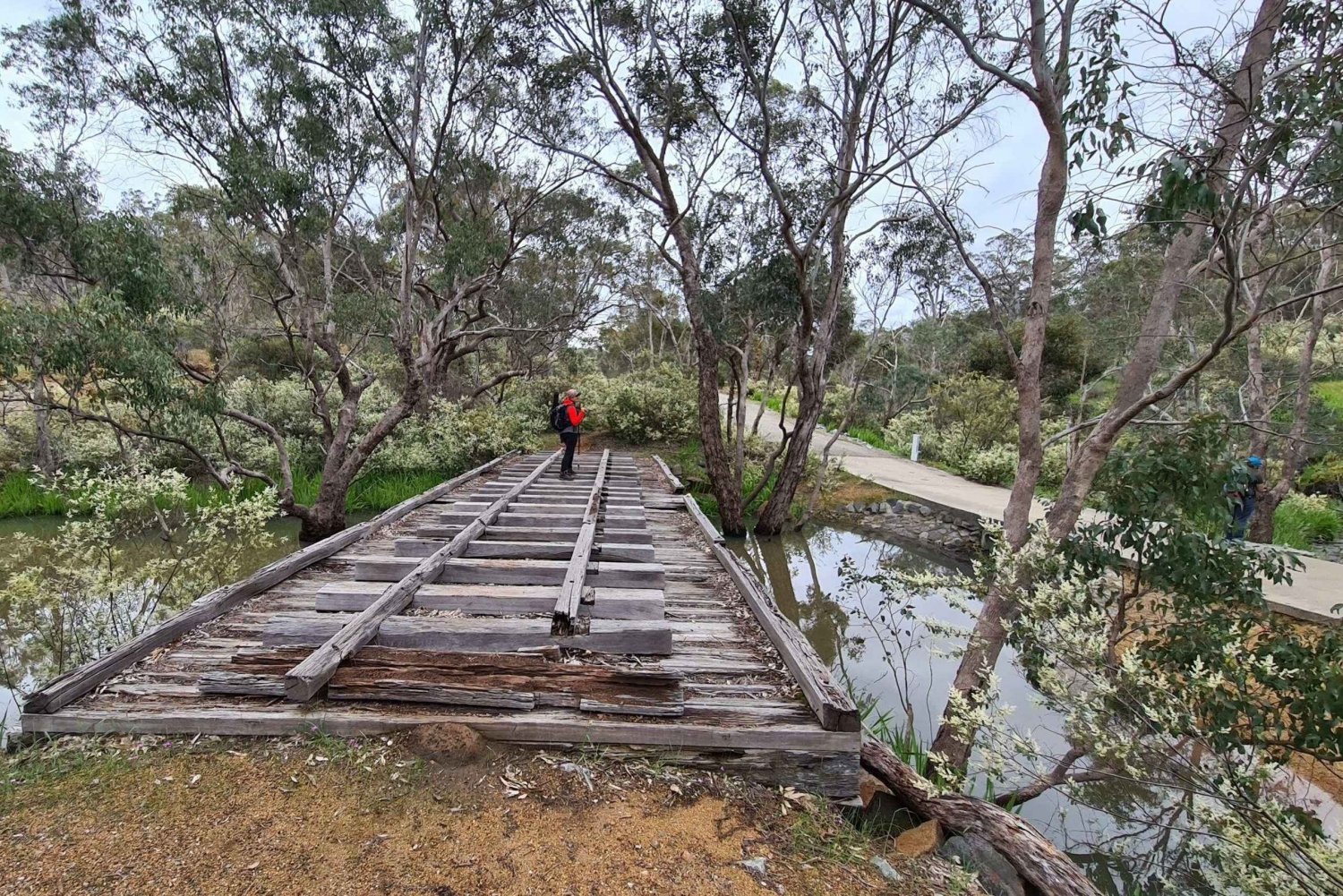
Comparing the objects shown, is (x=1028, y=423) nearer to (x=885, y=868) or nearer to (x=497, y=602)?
(x=885, y=868)

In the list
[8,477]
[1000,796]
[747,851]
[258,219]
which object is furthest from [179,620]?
[8,477]

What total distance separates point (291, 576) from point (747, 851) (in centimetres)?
380

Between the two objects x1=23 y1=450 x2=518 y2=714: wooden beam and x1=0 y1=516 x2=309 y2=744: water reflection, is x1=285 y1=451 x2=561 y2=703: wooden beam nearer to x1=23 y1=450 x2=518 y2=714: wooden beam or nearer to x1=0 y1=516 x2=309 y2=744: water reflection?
x1=23 y1=450 x2=518 y2=714: wooden beam

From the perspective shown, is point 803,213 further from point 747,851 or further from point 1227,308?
point 747,851

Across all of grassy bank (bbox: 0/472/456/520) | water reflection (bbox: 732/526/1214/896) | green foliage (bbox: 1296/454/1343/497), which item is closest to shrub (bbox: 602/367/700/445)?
grassy bank (bbox: 0/472/456/520)

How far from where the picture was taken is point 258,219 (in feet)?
31.9

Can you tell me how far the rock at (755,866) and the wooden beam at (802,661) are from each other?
67 cm

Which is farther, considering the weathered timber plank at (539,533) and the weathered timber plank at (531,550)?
the weathered timber plank at (539,533)

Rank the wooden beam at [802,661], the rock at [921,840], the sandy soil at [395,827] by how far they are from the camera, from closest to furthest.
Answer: the sandy soil at [395,827]
the rock at [921,840]
the wooden beam at [802,661]

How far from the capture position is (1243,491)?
3.19 metres

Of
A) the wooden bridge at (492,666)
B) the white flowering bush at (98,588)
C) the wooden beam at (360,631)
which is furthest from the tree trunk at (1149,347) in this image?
the white flowering bush at (98,588)

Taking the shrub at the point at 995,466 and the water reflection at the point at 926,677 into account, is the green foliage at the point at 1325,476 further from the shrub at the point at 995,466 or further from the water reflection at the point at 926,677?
the water reflection at the point at 926,677

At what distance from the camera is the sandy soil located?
1916 millimetres

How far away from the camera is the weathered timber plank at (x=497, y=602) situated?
3719 mm
